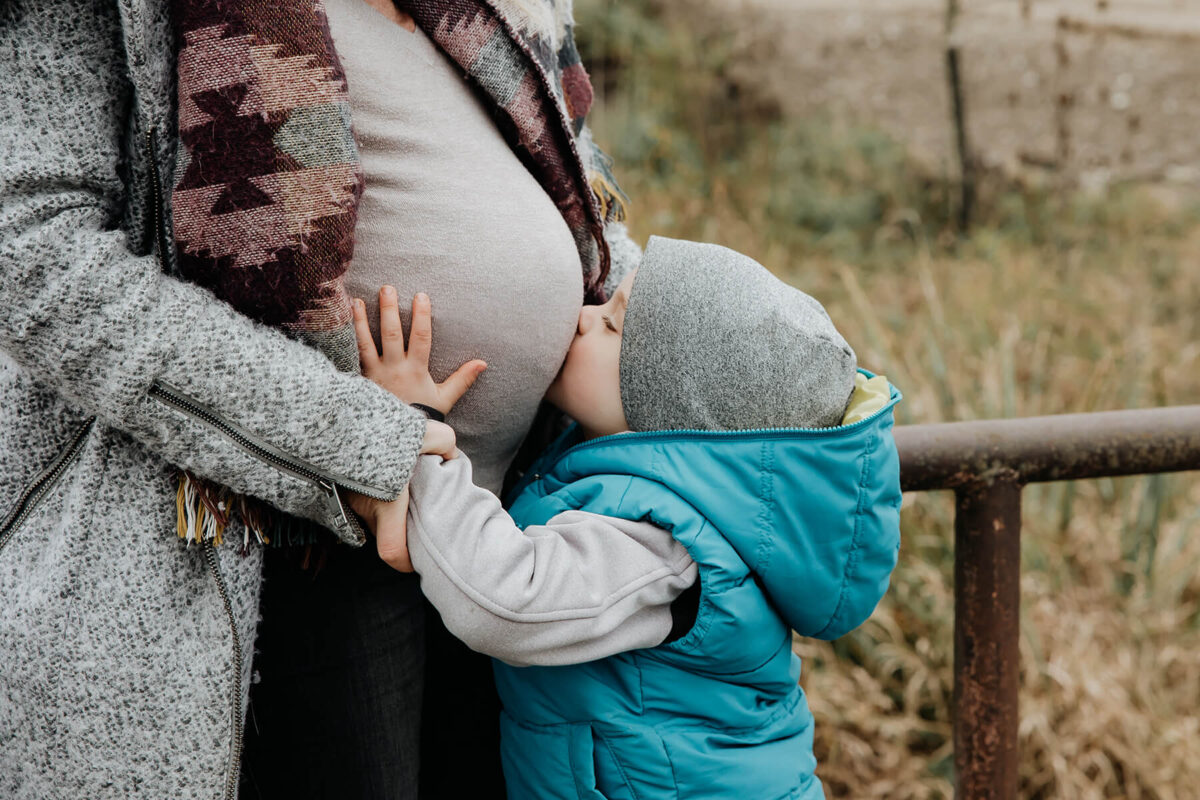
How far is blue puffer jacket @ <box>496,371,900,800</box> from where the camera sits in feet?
3.74

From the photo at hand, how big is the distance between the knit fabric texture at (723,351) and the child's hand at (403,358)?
0.24 metres

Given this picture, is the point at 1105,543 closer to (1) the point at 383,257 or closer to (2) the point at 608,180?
(2) the point at 608,180

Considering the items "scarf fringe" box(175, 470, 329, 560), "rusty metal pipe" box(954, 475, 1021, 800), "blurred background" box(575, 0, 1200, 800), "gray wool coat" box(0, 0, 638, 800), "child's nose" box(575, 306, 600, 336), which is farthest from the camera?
"blurred background" box(575, 0, 1200, 800)

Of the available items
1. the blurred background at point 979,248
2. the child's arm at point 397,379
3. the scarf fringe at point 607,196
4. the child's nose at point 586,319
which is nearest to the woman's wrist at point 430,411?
the child's arm at point 397,379

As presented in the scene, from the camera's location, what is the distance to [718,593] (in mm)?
1118

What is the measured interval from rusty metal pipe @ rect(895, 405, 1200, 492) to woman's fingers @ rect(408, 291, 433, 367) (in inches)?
28.6

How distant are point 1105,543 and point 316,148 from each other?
2.44 m

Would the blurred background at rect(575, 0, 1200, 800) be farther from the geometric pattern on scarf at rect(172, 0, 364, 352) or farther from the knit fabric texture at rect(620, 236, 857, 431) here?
the geometric pattern on scarf at rect(172, 0, 364, 352)

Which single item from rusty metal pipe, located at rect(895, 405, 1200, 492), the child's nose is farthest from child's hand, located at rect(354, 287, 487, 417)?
rusty metal pipe, located at rect(895, 405, 1200, 492)

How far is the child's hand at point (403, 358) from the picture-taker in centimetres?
107

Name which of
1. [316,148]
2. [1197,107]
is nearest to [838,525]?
[316,148]

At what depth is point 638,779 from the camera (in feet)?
3.86

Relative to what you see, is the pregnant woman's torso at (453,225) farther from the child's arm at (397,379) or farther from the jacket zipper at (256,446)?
the jacket zipper at (256,446)

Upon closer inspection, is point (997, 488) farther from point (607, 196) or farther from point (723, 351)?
point (607, 196)
